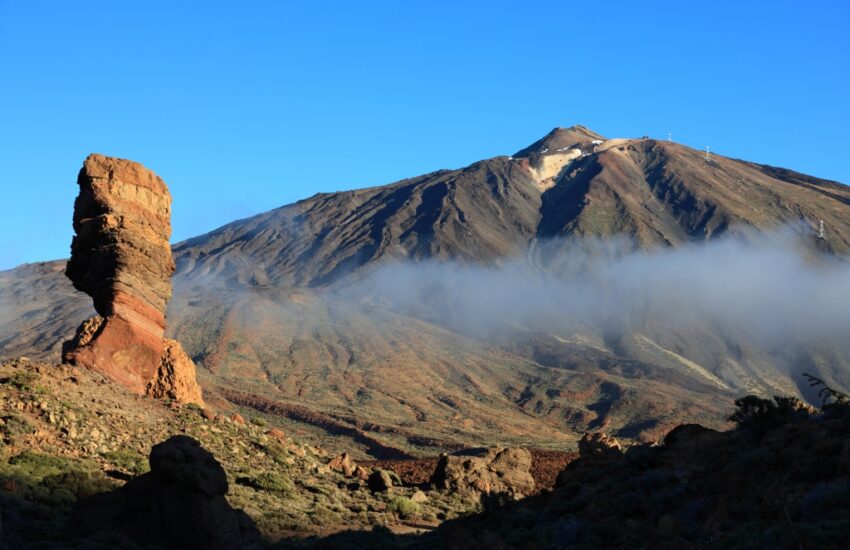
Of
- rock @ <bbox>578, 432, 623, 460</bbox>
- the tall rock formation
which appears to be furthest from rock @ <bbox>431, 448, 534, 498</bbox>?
the tall rock formation

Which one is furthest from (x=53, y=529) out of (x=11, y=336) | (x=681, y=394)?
(x=11, y=336)

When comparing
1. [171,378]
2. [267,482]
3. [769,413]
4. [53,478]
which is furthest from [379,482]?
[769,413]

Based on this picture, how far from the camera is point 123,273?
28344 mm

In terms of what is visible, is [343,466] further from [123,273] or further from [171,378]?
[123,273]

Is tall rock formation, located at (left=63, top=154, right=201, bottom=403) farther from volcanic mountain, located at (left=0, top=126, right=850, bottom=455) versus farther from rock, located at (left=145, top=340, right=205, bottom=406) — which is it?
volcanic mountain, located at (left=0, top=126, right=850, bottom=455)

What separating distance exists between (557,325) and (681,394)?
3507 centimetres

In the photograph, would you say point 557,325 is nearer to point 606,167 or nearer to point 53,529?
point 606,167

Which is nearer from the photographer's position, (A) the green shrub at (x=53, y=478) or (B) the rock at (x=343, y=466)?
(A) the green shrub at (x=53, y=478)

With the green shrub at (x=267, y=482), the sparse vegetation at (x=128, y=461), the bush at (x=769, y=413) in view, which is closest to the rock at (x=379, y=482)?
the green shrub at (x=267, y=482)

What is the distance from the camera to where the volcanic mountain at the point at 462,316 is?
85500mm

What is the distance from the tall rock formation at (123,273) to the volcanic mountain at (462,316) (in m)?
33.8

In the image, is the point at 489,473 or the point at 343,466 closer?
the point at 343,466

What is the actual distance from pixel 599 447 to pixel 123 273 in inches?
616

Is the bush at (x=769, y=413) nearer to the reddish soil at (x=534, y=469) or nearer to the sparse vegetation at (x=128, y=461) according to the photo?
the sparse vegetation at (x=128, y=461)
